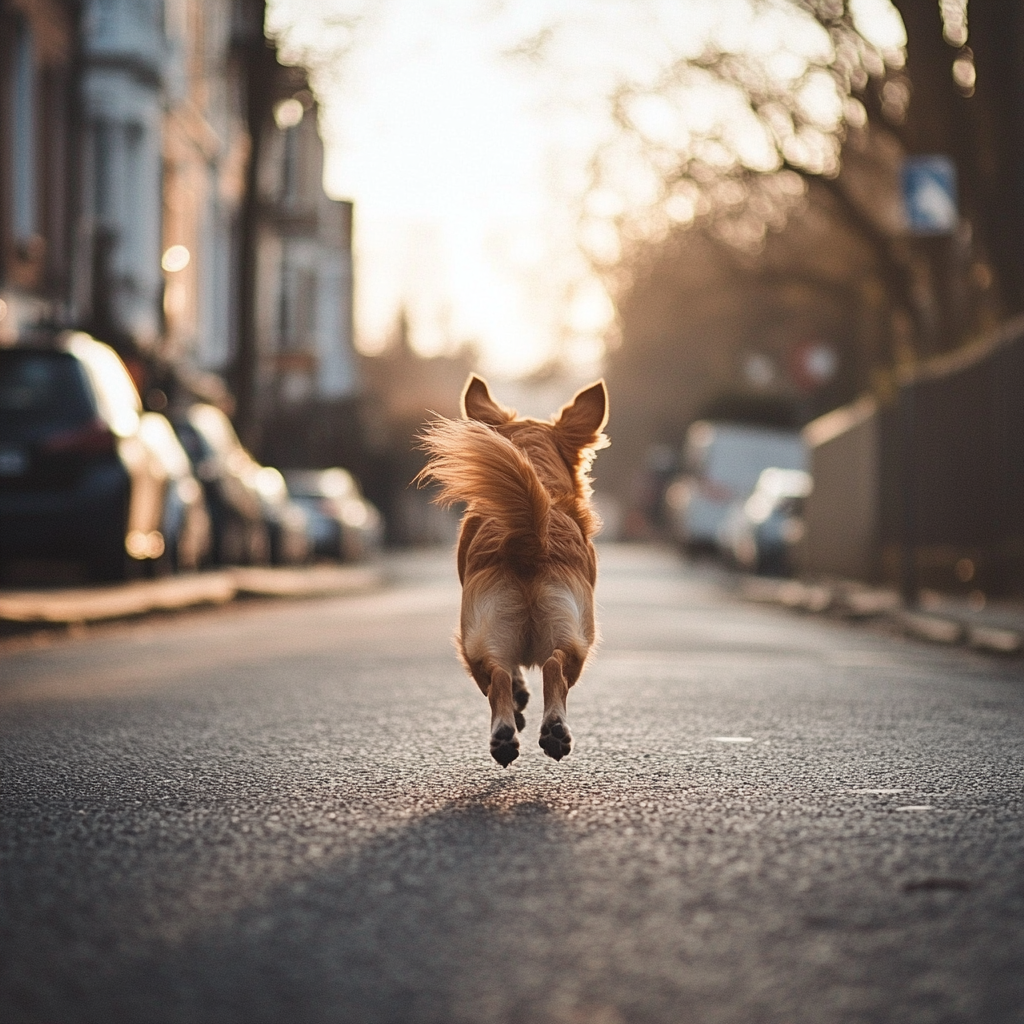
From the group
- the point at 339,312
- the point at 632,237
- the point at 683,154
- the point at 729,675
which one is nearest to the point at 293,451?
the point at 339,312

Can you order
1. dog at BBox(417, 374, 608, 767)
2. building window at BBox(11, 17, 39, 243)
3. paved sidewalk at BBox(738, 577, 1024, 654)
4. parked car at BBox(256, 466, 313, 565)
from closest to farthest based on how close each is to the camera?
1. dog at BBox(417, 374, 608, 767)
2. paved sidewalk at BBox(738, 577, 1024, 654)
3. parked car at BBox(256, 466, 313, 565)
4. building window at BBox(11, 17, 39, 243)

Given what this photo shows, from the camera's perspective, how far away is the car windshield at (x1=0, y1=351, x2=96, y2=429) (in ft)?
41.7

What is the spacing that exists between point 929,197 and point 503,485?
11640 millimetres

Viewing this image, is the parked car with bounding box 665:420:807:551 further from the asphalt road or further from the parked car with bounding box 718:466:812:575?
the asphalt road

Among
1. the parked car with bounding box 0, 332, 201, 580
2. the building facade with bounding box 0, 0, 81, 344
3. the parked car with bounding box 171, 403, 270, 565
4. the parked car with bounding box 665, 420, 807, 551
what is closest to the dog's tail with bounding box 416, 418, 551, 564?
the parked car with bounding box 0, 332, 201, 580

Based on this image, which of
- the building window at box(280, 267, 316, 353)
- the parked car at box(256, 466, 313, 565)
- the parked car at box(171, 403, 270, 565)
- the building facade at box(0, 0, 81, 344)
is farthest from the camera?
the building window at box(280, 267, 316, 353)

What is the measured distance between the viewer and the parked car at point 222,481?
61.6ft

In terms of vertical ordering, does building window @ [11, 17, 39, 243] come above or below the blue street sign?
above

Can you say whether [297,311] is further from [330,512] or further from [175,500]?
[175,500]

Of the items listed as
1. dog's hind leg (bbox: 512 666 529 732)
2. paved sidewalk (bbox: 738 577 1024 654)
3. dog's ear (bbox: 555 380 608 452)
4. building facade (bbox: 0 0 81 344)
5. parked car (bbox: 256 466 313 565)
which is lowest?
paved sidewalk (bbox: 738 577 1024 654)

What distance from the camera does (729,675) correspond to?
9156 millimetres

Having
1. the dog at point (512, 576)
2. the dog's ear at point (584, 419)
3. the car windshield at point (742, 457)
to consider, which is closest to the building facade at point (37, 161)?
the car windshield at point (742, 457)

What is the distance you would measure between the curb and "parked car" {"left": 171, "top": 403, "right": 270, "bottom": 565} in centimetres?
28

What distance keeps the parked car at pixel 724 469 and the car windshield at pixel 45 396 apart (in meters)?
25.4
